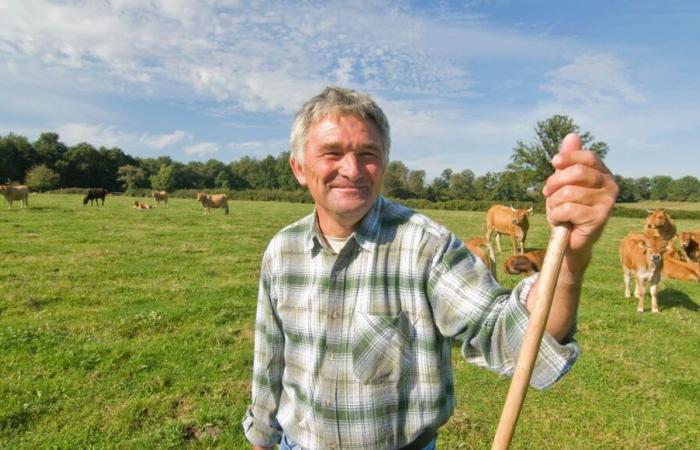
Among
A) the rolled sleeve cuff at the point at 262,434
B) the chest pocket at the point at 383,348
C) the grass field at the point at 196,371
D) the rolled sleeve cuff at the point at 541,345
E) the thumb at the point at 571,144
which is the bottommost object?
the grass field at the point at 196,371

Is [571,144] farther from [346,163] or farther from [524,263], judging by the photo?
[524,263]

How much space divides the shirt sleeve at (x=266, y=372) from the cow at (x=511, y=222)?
1673cm

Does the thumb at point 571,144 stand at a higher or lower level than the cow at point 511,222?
higher

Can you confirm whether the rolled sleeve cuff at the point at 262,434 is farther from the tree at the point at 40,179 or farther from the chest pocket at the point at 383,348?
the tree at the point at 40,179

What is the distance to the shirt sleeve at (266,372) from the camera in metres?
2.45

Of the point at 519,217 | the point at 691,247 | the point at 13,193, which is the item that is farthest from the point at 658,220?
the point at 13,193

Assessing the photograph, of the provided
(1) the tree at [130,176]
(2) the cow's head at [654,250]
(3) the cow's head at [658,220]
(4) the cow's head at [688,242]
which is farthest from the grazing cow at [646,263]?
(1) the tree at [130,176]

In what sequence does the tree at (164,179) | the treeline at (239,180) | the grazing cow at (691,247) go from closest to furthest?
the grazing cow at (691,247), the treeline at (239,180), the tree at (164,179)

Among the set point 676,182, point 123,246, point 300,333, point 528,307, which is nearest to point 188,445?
point 300,333

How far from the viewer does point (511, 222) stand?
18.9 meters

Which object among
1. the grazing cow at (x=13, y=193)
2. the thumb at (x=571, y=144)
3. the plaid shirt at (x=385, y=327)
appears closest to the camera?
the thumb at (x=571, y=144)

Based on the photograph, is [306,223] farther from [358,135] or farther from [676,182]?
[676,182]

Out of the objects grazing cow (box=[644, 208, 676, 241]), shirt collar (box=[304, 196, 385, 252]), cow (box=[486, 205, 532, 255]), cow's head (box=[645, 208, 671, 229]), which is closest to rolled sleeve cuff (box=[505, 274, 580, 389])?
shirt collar (box=[304, 196, 385, 252])

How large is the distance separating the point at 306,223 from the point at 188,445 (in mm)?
3632
